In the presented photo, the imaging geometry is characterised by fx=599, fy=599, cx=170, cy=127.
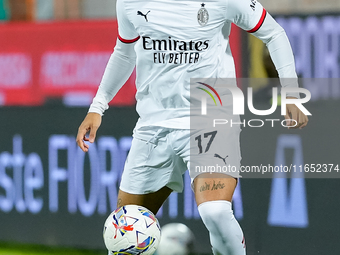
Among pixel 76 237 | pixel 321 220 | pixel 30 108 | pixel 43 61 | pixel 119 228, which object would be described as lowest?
pixel 76 237

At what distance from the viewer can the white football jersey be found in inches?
116

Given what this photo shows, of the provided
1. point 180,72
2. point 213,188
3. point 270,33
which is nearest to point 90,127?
point 180,72

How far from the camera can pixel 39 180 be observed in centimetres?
480

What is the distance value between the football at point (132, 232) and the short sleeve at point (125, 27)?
0.90 meters

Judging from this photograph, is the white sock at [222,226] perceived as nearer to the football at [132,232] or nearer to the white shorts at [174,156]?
the white shorts at [174,156]

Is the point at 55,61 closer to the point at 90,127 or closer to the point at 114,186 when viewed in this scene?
the point at 114,186

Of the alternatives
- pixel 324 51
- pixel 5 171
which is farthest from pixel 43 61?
pixel 324 51

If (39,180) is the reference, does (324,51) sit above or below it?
above

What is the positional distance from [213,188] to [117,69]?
923mm

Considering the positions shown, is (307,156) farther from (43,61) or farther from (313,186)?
(43,61)

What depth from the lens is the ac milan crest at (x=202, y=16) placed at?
116 inches

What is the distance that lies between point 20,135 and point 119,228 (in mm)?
2171

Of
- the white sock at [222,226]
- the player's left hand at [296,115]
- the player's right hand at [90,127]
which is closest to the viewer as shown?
the white sock at [222,226]

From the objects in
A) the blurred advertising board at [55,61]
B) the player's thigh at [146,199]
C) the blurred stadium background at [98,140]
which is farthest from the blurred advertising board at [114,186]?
the player's thigh at [146,199]
